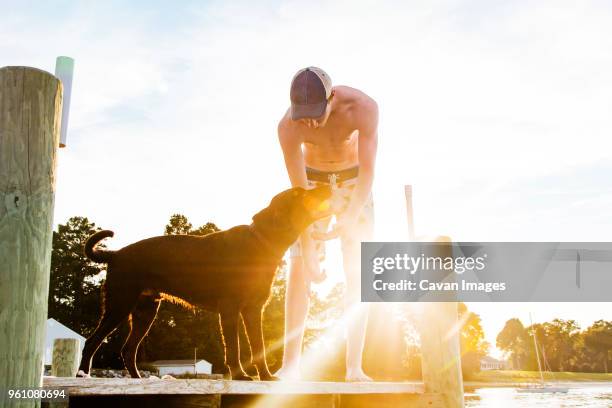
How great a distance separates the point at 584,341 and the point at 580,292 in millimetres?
144688

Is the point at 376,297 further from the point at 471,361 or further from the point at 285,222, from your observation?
the point at 471,361

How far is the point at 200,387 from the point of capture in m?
3.35

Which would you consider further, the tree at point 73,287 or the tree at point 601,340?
the tree at point 601,340

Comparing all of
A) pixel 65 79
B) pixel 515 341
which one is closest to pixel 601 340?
pixel 515 341

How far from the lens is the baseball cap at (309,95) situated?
15.1 ft

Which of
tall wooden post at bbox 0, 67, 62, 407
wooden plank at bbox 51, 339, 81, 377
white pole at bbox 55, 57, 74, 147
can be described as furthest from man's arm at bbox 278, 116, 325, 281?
wooden plank at bbox 51, 339, 81, 377

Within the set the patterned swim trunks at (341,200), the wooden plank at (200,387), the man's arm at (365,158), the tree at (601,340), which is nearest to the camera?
the wooden plank at (200,387)

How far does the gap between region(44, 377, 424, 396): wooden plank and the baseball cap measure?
2.21 m

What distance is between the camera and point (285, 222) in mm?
4391

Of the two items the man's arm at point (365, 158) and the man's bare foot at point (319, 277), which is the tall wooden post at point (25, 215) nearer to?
the man's bare foot at point (319, 277)

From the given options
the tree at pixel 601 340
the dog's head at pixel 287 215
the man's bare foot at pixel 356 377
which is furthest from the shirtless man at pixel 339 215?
the tree at pixel 601 340

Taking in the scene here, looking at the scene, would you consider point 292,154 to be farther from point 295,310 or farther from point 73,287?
point 73,287

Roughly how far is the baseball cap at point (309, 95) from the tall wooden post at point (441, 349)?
1.43m

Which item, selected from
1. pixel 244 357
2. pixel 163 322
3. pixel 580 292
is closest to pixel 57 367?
pixel 244 357
